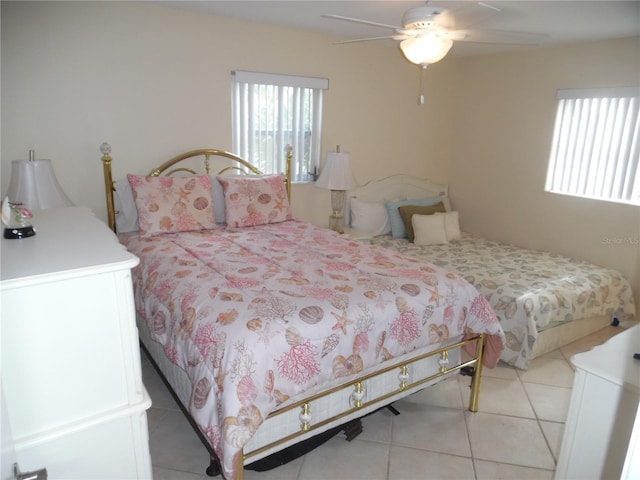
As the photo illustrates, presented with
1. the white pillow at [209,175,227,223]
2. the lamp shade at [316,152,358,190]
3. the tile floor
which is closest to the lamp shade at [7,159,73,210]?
the white pillow at [209,175,227,223]

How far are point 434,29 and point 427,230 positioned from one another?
220 cm

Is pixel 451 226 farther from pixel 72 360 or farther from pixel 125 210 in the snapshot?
pixel 72 360

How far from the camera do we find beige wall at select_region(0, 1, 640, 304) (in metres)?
2.67

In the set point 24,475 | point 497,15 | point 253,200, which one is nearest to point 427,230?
point 253,200

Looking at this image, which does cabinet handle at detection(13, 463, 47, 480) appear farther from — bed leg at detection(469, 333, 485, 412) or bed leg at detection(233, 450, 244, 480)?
bed leg at detection(469, 333, 485, 412)

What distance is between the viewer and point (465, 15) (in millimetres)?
1850

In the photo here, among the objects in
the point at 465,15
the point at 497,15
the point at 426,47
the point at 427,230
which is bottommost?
the point at 427,230

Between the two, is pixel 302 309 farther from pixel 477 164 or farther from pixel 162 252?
pixel 477 164

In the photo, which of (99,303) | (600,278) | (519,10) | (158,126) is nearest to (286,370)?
(99,303)

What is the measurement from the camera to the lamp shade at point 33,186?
231 centimetres

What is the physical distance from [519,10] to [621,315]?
2.49 metres

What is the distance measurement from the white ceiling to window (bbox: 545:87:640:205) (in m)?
0.50

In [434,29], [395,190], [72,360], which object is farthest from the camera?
[395,190]

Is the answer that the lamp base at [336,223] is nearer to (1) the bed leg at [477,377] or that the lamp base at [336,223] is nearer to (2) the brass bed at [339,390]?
(2) the brass bed at [339,390]
